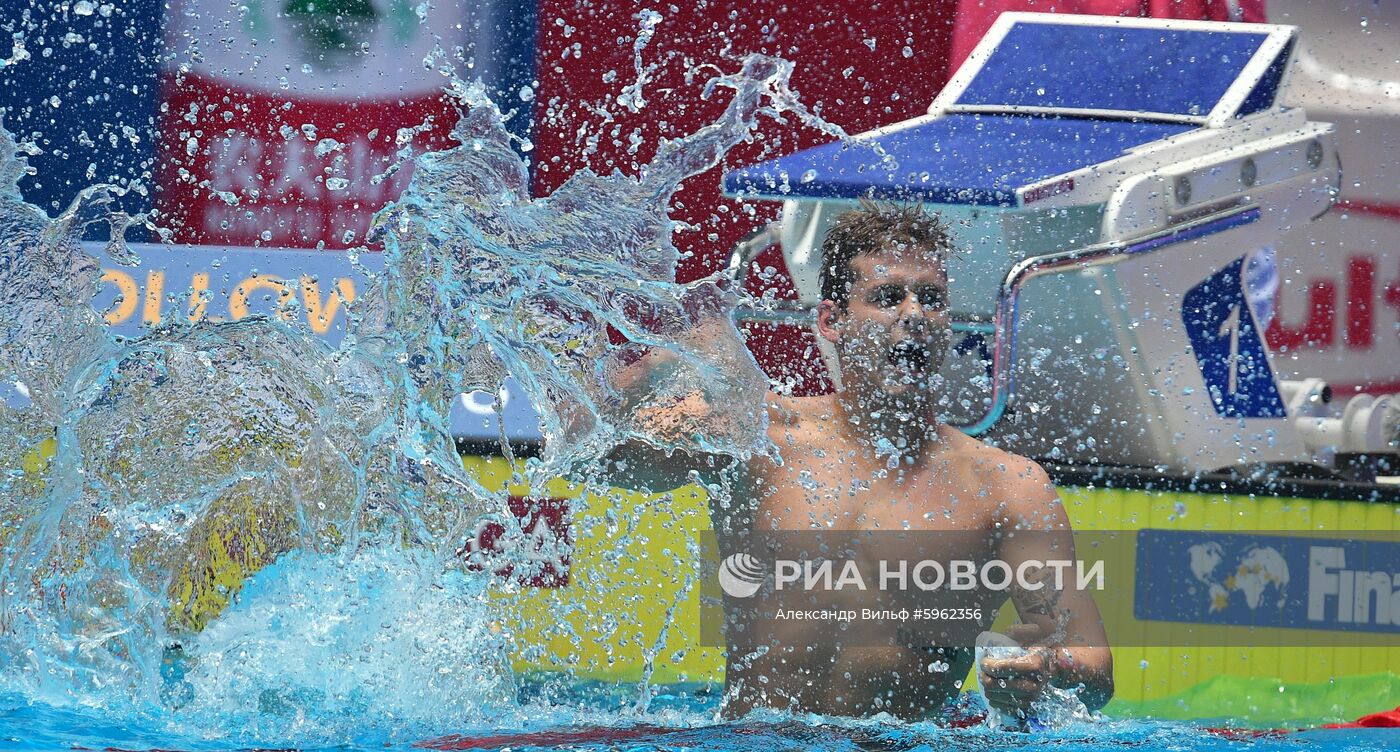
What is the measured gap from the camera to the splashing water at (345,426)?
2262mm

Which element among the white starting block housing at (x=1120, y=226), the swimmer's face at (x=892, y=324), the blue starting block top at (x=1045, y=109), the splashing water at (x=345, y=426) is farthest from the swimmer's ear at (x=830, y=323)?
the blue starting block top at (x=1045, y=109)

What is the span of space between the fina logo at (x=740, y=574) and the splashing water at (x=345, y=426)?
207 millimetres

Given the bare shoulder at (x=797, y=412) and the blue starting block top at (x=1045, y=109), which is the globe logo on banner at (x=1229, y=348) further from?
the bare shoulder at (x=797, y=412)

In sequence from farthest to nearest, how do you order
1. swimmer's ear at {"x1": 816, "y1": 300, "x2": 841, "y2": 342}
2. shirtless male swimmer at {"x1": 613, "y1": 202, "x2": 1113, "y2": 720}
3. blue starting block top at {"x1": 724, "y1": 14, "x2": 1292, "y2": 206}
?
blue starting block top at {"x1": 724, "y1": 14, "x2": 1292, "y2": 206}
swimmer's ear at {"x1": 816, "y1": 300, "x2": 841, "y2": 342}
shirtless male swimmer at {"x1": 613, "y1": 202, "x2": 1113, "y2": 720}

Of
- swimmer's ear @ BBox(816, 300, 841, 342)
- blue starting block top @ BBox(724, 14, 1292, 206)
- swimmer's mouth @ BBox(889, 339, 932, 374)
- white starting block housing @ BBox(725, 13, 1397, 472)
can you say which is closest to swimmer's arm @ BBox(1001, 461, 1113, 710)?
swimmer's mouth @ BBox(889, 339, 932, 374)

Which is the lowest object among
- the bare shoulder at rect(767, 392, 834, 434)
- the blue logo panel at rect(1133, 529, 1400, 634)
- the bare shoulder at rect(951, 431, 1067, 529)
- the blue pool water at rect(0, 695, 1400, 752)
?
the blue logo panel at rect(1133, 529, 1400, 634)

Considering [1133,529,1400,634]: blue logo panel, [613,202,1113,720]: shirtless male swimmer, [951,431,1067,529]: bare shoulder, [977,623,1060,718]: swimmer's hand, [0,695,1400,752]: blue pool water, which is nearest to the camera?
[0,695,1400,752]: blue pool water

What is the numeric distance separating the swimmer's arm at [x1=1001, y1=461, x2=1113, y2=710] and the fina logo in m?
0.43

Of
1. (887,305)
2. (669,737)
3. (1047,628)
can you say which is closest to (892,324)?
(887,305)

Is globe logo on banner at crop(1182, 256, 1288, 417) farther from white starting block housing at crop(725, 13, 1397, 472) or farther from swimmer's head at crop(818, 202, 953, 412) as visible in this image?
swimmer's head at crop(818, 202, 953, 412)

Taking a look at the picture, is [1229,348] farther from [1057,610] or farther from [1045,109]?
[1057,610]

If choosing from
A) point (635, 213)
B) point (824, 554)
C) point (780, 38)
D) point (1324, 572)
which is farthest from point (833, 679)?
point (780, 38)

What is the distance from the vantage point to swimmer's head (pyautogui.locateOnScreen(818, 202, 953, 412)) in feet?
8.40

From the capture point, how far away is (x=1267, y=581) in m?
3.53
